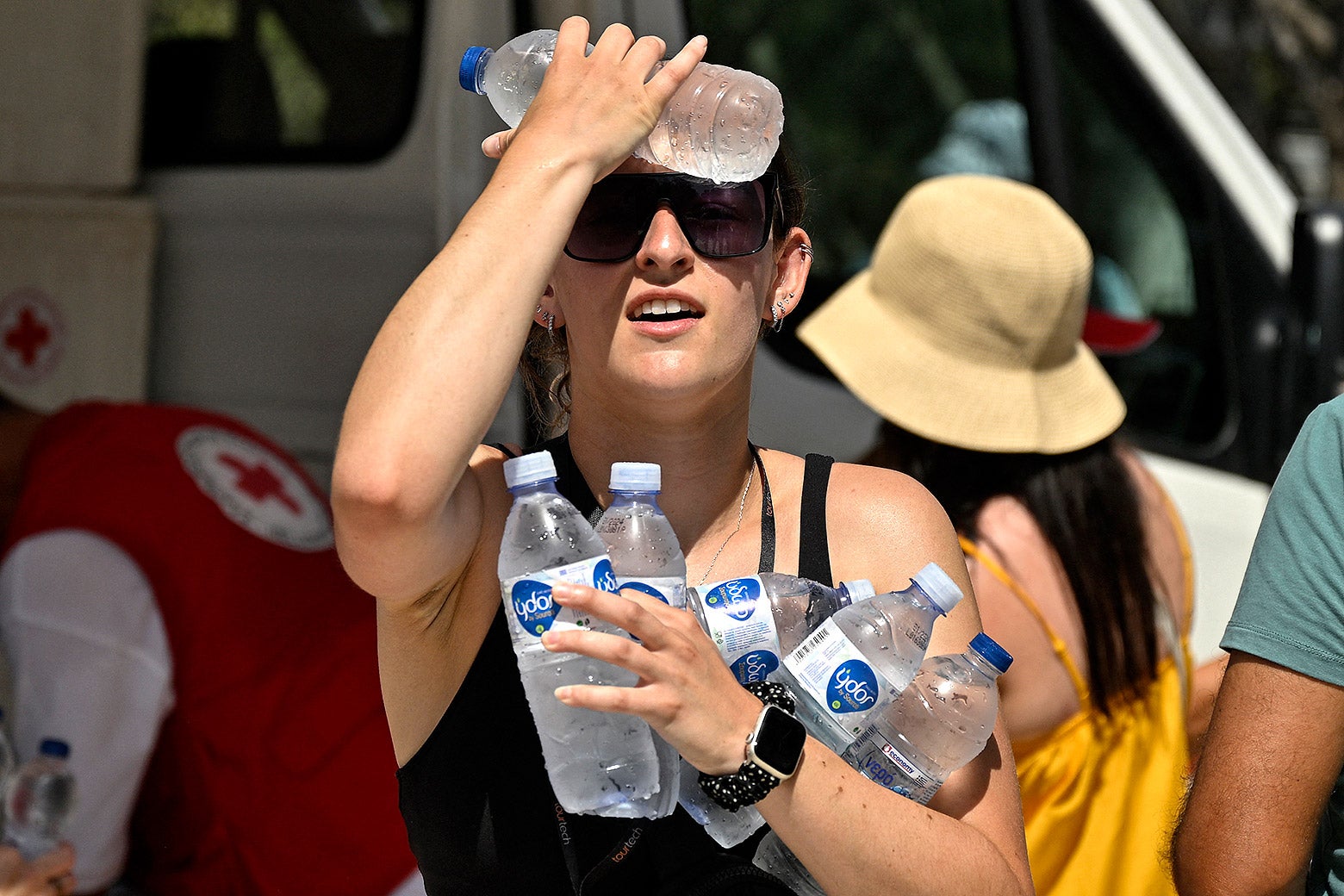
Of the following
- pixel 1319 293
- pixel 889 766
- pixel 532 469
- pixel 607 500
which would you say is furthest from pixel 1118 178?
pixel 532 469

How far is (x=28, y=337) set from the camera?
12.2 ft

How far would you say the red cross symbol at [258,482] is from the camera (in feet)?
10.5

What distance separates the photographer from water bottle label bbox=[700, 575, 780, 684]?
4.89 feet

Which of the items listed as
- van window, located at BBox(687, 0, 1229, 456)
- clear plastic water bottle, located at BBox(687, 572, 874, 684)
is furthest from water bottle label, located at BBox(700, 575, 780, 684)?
van window, located at BBox(687, 0, 1229, 456)

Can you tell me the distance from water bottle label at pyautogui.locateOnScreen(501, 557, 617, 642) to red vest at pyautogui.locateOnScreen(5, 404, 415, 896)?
169cm

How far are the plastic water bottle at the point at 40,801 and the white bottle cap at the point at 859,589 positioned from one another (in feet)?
Result: 5.91

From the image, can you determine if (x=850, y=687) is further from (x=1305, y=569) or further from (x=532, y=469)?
(x=1305, y=569)

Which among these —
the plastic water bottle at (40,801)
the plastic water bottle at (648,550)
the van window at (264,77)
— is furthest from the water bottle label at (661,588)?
the van window at (264,77)

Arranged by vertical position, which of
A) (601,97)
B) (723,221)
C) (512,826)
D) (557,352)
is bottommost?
(512,826)

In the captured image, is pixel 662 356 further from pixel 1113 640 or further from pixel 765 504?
pixel 1113 640

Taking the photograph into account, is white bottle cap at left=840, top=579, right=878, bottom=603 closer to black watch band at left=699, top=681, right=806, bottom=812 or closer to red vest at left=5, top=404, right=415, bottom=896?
black watch band at left=699, top=681, right=806, bottom=812

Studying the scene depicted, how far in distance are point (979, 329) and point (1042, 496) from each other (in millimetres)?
337

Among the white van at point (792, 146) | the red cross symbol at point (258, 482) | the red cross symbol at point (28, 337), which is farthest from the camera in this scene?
the red cross symbol at point (28, 337)

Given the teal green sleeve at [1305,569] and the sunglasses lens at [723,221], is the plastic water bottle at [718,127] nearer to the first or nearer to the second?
the sunglasses lens at [723,221]
